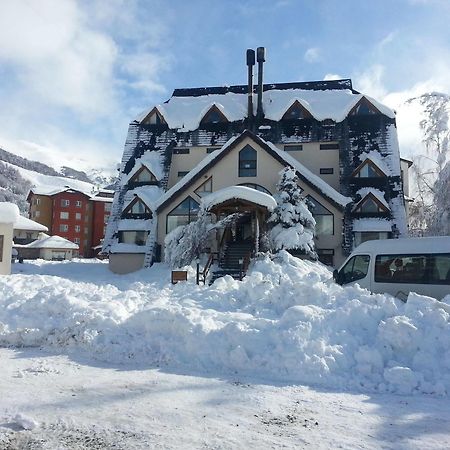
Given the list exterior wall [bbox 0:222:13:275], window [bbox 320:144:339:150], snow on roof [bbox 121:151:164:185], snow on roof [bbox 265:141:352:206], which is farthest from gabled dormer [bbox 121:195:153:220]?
window [bbox 320:144:339:150]

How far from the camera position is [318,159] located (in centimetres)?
2834

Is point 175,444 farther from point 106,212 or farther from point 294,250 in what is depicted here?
point 106,212

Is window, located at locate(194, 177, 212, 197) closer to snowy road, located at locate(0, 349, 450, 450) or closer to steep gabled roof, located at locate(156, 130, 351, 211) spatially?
steep gabled roof, located at locate(156, 130, 351, 211)

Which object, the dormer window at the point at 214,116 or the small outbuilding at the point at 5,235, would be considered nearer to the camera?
the small outbuilding at the point at 5,235

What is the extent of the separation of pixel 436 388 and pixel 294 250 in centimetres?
1648

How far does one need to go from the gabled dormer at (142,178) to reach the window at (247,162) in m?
6.31

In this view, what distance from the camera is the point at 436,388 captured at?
6.03 m

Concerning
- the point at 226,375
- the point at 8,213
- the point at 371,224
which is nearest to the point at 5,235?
the point at 8,213

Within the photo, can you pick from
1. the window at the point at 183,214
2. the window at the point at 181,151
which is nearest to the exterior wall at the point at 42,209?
the window at the point at 181,151

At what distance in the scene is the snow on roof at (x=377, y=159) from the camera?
2620 centimetres

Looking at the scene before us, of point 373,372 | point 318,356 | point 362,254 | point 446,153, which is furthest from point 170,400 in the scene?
point 446,153

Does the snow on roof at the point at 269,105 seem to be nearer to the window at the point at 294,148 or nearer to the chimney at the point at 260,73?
the chimney at the point at 260,73

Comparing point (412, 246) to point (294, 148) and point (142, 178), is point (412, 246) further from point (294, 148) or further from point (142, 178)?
point (142, 178)

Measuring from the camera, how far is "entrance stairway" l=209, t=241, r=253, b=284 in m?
20.3
